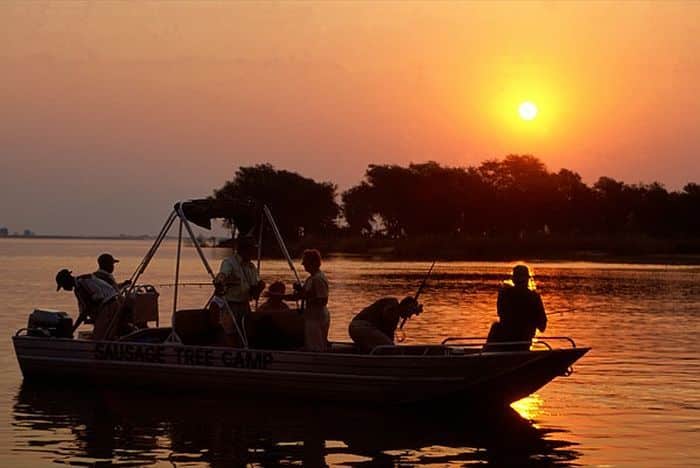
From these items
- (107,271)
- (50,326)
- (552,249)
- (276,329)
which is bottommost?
(50,326)

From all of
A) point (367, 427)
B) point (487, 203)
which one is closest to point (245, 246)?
point (367, 427)

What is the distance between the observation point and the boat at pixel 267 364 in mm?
17984

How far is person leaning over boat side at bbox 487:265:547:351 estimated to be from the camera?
17.9 metres

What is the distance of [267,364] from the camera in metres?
19.0

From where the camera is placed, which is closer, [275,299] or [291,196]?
[275,299]

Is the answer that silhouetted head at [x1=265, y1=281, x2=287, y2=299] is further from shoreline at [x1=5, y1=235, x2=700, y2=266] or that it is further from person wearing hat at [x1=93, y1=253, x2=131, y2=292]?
shoreline at [x1=5, y1=235, x2=700, y2=266]

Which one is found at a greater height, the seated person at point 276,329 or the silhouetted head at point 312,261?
the silhouetted head at point 312,261

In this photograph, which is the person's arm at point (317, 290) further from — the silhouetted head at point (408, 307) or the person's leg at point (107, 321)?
the person's leg at point (107, 321)

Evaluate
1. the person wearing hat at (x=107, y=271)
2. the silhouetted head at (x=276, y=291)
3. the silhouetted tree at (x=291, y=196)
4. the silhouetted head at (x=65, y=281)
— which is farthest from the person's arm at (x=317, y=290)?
the silhouetted tree at (x=291, y=196)

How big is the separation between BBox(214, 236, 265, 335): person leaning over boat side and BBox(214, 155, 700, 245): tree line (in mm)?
103049

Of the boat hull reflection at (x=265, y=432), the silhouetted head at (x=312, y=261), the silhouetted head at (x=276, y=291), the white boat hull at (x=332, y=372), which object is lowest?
the boat hull reflection at (x=265, y=432)

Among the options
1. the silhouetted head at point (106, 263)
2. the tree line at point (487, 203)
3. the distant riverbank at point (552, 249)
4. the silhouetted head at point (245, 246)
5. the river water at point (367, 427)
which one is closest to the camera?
the river water at point (367, 427)

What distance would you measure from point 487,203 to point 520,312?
112970 mm

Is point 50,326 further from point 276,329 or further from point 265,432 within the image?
point 265,432
